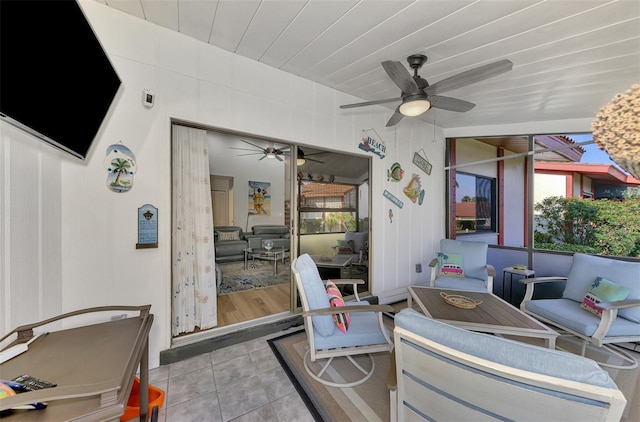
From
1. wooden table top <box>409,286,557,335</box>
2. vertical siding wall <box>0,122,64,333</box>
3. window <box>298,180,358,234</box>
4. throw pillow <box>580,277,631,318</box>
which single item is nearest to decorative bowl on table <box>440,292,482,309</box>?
wooden table top <box>409,286,557,335</box>

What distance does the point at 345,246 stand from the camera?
3.78 m

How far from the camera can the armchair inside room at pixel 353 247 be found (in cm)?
372

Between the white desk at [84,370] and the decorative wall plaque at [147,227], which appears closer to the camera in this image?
the white desk at [84,370]

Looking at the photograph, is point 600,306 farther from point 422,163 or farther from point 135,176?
point 135,176

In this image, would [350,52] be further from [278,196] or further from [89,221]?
[278,196]

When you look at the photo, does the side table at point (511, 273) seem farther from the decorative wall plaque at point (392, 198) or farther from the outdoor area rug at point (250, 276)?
the outdoor area rug at point (250, 276)

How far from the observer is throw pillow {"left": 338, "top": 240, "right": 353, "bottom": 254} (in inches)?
149

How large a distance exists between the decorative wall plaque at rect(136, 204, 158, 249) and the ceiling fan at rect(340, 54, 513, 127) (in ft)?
7.50

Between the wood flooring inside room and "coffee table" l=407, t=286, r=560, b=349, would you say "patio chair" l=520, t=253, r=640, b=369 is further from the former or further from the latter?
the wood flooring inside room

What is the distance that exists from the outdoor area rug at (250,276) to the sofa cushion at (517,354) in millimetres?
3472

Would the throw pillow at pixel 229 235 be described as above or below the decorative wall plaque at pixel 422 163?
below

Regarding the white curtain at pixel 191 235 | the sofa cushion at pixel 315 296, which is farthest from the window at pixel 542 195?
the white curtain at pixel 191 235

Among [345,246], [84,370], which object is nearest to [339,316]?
[84,370]

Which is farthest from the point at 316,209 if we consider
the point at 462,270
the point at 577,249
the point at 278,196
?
the point at 278,196
